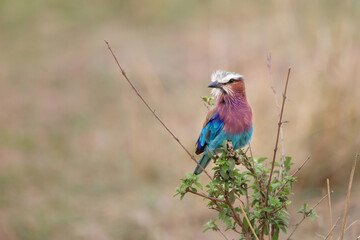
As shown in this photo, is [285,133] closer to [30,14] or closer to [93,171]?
[93,171]

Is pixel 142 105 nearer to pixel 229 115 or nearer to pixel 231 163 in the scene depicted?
pixel 229 115

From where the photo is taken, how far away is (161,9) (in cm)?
1163

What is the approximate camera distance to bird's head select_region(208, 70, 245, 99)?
8.91 ft

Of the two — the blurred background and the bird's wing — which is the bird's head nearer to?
the bird's wing

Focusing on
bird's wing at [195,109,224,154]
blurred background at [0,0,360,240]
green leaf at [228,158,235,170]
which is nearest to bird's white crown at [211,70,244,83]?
bird's wing at [195,109,224,154]

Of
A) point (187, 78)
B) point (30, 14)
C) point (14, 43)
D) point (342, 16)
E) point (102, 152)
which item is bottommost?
point (342, 16)

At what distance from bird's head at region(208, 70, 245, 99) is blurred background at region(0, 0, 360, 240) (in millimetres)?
1283

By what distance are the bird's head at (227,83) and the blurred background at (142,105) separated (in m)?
1.28

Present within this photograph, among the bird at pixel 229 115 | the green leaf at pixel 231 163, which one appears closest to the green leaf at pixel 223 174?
the green leaf at pixel 231 163

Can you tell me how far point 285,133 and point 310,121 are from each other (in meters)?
0.31

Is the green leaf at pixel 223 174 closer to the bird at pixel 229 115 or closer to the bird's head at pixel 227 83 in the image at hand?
the bird at pixel 229 115

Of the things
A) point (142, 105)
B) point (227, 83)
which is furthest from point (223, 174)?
point (142, 105)

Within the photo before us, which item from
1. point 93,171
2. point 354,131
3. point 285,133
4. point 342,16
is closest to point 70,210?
point 93,171

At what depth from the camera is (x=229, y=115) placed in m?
2.78
